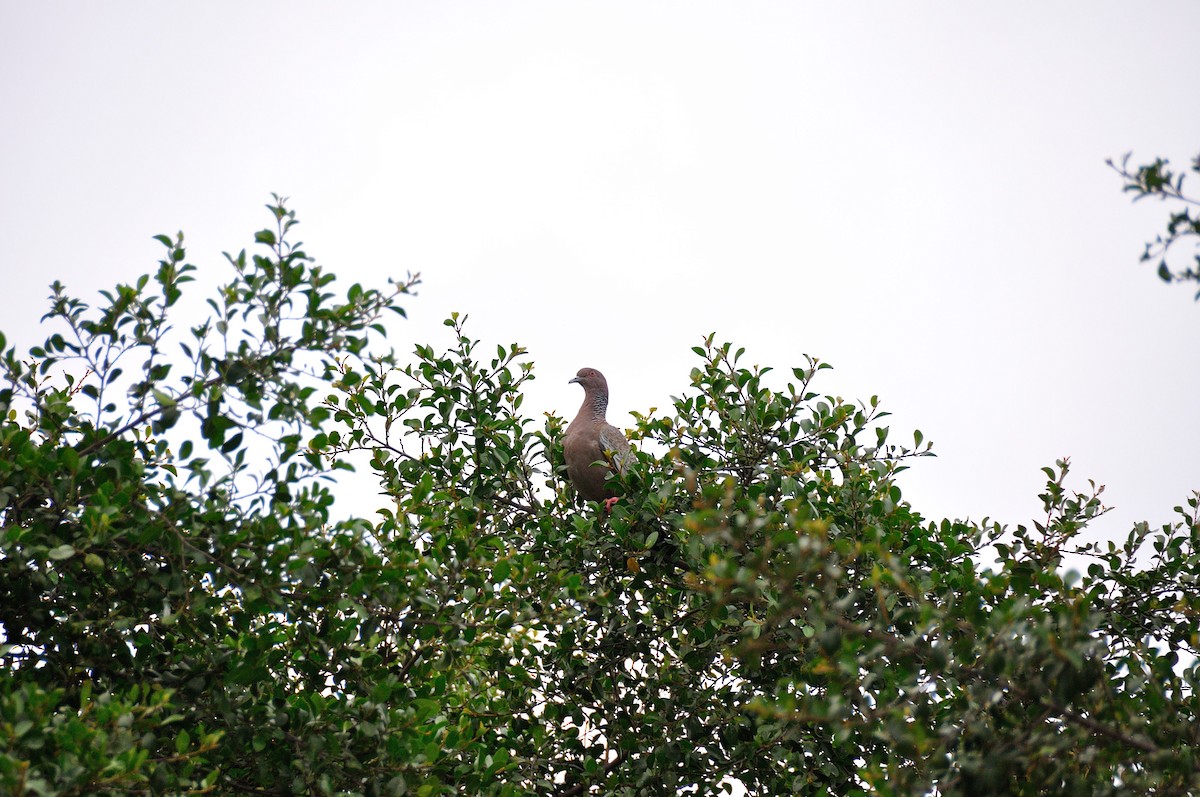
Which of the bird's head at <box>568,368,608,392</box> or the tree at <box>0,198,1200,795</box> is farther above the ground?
the bird's head at <box>568,368,608,392</box>

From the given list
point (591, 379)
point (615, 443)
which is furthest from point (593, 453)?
point (591, 379)

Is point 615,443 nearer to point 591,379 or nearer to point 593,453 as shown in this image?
point 593,453

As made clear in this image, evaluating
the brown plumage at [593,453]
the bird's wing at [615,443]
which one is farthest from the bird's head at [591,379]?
the bird's wing at [615,443]

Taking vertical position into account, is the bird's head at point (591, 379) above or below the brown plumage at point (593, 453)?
above

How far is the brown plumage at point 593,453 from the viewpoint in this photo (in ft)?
21.9

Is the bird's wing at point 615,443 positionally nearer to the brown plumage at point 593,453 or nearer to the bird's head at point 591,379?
the brown plumage at point 593,453

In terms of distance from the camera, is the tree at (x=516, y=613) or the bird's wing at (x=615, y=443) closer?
the tree at (x=516, y=613)

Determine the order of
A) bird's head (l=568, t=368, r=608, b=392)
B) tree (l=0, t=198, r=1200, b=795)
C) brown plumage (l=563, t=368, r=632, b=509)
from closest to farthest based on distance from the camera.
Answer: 1. tree (l=0, t=198, r=1200, b=795)
2. brown plumage (l=563, t=368, r=632, b=509)
3. bird's head (l=568, t=368, r=608, b=392)

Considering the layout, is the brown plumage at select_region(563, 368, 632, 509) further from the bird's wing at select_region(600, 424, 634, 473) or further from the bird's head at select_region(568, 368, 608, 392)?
the bird's head at select_region(568, 368, 608, 392)

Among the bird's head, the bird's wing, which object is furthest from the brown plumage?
the bird's head

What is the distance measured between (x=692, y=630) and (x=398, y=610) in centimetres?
224

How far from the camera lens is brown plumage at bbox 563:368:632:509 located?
21.9ft

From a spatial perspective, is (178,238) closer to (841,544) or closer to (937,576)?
(841,544)

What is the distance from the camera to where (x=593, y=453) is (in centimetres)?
709
